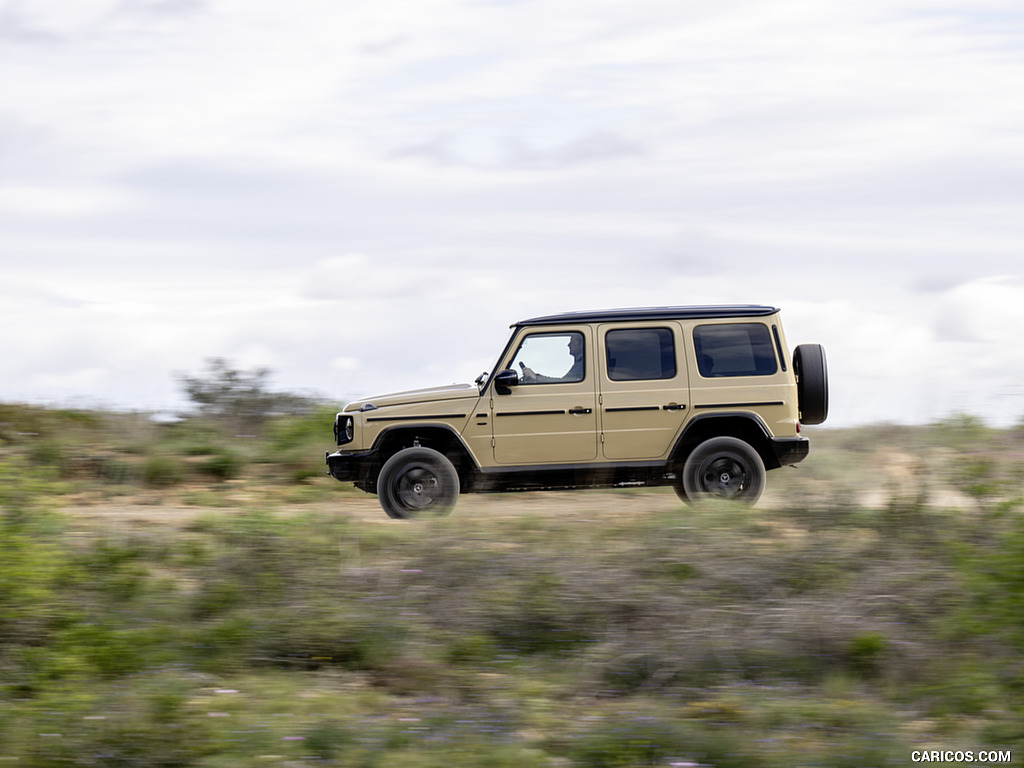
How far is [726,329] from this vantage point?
9.19 metres

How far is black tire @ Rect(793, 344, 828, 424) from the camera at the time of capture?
9.34m

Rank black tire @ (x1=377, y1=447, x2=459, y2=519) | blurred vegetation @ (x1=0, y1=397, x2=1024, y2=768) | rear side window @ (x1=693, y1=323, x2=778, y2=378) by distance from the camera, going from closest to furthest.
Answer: blurred vegetation @ (x1=0, y1=397, x2=1024, y2=768), black tire @ (x1=377, y1=447, x2=459, y2=519), rear side window @ (x1=693, y1=323, x2=778, y2=378)

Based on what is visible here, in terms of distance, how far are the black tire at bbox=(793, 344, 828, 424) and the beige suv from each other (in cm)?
27

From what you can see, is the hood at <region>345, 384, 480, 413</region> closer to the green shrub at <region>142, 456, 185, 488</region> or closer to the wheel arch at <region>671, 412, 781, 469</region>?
the wheel arch at <region>671, 412, 781, 469</region>

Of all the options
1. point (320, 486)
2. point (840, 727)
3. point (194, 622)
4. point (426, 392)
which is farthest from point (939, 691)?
point (320, 486)

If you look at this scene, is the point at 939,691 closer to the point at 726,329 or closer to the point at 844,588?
the point at 844,588

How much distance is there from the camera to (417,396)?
29.9 feet

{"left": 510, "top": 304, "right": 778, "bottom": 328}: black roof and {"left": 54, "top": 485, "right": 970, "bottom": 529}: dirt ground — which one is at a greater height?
{"left": 510, "top": 304, "right": 778, "bottom": 328}: black roof

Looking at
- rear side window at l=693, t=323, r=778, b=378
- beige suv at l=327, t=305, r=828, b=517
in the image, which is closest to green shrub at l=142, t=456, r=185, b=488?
beige suv at l=327, t=305, r=828, b=517

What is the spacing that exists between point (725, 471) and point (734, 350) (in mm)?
1157

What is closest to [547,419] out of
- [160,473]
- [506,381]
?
[506,381]

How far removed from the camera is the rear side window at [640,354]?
9.06m
